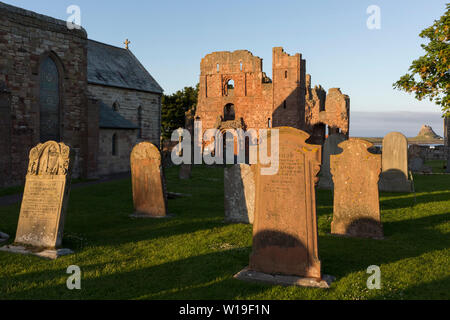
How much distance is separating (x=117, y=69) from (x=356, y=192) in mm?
25811

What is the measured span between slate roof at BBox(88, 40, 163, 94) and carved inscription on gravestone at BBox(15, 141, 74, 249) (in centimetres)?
2008

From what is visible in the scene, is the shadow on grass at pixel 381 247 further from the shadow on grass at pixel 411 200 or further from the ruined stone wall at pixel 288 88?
the ruined stone wall at pixel 288 88

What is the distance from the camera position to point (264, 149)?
6051 millimetres

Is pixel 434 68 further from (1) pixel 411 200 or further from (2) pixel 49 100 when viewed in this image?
(2) pixel 49 100

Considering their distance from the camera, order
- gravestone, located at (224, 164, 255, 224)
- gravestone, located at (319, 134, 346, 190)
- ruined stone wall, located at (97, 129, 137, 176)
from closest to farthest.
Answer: gravestone, located at (224, 164, 255, 224), gravestone, located at (319, 134, 346, 190), ruined stone wall, located at (97, 129, 137, 176)

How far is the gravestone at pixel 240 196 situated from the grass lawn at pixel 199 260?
0.39 m

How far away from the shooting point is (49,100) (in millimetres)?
19922

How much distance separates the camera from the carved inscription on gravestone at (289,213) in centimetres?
553

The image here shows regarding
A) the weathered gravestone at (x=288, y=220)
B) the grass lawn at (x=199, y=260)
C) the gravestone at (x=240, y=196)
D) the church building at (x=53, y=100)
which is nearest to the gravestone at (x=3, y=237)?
the grass lawn at (x=199, y=260)

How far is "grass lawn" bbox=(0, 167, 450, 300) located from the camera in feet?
17.0

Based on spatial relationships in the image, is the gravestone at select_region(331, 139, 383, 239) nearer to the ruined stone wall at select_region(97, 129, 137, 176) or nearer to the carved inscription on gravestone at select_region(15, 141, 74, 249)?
the carved inscription on gravestone at select_region(15, 141, 74, 249)

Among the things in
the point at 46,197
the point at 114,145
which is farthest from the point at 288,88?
the point at 46,197

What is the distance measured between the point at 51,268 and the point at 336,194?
5962mm

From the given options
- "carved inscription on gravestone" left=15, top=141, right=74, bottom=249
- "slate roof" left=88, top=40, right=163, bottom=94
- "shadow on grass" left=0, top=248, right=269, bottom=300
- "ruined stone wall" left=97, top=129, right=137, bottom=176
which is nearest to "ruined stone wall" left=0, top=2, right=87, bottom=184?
"ruined stone wall" left=97, top=129, right=137, bottom=176
